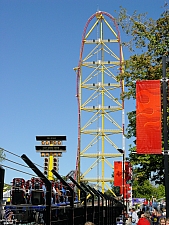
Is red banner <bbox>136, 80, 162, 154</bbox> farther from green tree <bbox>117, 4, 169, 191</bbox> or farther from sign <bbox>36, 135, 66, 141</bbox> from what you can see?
sign <bbox>36, 135, 66, 141</bbox>

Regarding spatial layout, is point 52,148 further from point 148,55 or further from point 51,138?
point 148,55

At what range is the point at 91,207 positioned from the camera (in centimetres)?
1242

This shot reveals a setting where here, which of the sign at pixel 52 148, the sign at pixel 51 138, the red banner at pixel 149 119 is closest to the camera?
the red banner at pixel 149 119

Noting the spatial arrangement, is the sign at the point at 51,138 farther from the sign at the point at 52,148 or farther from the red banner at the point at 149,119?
the red banner at the point at 149,119

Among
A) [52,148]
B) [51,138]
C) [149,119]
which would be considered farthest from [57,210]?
[51,138]

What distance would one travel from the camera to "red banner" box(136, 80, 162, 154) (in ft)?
37.2

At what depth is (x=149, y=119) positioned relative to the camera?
11406 millimetres

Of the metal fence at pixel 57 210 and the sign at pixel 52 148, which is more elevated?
the sign at pixel 52 148

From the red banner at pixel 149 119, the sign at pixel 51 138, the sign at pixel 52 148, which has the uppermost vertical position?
the sign at pixel 51 138

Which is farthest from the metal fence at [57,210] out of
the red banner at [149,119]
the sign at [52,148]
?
the sign at [52,148]

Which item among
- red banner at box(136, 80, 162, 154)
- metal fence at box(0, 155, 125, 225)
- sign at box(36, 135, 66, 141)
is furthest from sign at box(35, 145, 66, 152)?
red banner at box(136, 80, 162, 154)

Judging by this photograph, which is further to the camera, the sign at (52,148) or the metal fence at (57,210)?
the sign at (52,148)

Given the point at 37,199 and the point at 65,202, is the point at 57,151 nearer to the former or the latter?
the point at 65,202

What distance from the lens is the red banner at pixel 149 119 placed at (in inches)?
446
